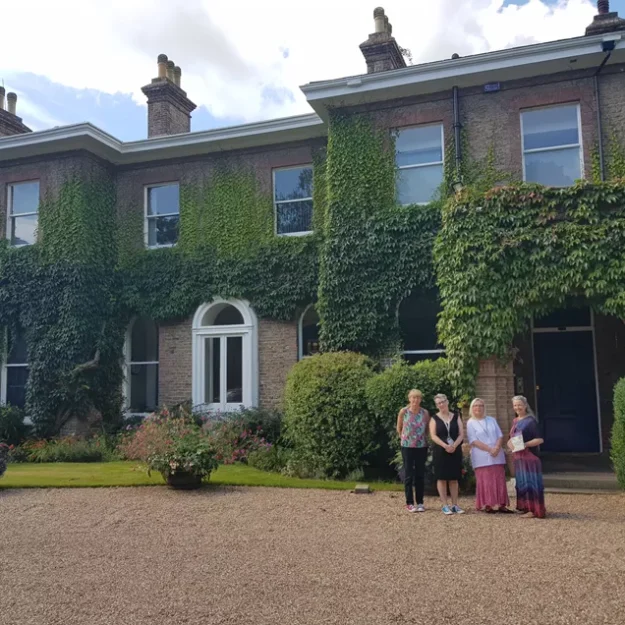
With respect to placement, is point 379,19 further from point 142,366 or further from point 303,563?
point 303,563

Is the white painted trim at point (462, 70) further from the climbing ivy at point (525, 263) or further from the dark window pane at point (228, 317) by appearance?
the dark window pane at point (228, 317)

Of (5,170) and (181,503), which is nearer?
(181,503)

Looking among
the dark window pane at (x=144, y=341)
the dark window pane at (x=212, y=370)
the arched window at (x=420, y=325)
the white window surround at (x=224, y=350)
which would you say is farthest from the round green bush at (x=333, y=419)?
Result: the dark window pane at (x=144, y=341)

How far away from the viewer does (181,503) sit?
29.0 ft

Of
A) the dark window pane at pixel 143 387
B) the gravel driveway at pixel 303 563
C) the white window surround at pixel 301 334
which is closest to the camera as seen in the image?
the gravel driveway at pixel 303 563

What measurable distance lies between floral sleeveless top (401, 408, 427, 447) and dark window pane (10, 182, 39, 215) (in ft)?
43.0

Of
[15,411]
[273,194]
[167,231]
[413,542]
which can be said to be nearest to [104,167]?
[167,231]

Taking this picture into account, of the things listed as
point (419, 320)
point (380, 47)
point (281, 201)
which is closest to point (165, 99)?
point (281, 201)

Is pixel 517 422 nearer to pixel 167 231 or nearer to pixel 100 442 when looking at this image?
pixel 100 442

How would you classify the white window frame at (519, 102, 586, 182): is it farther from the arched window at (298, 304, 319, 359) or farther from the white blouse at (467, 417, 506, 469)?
the white blouse at (467, 417, 506, 469)

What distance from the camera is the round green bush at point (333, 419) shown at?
10758mm

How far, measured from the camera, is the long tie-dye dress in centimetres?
785

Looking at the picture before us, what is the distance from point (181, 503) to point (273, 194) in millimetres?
9062

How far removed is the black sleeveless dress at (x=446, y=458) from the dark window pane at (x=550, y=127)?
7.27 meters
